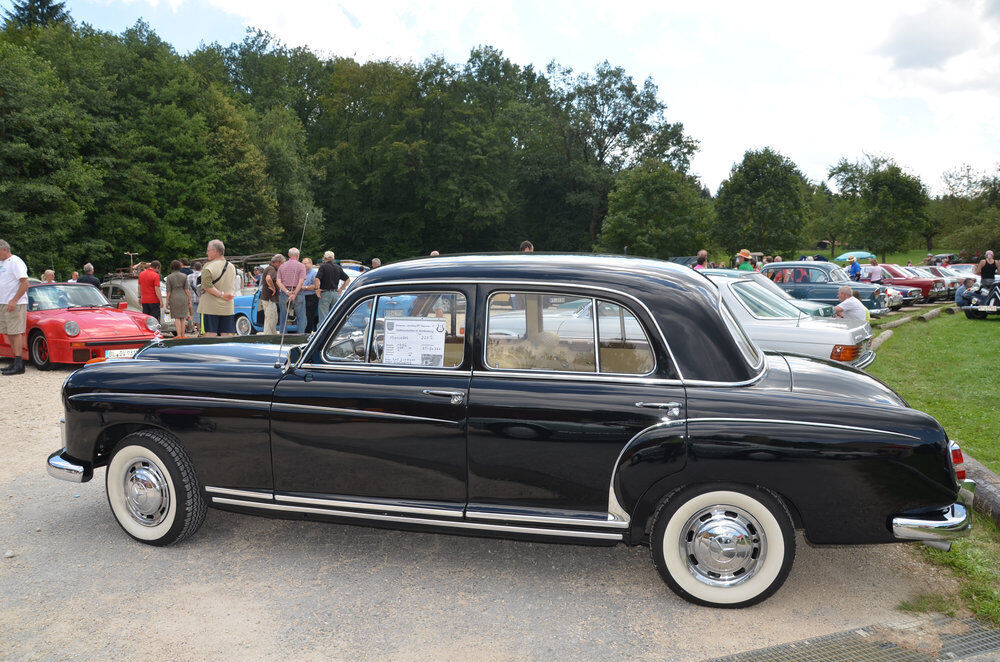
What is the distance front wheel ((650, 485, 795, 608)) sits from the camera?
352cm

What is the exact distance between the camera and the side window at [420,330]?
3.94 m

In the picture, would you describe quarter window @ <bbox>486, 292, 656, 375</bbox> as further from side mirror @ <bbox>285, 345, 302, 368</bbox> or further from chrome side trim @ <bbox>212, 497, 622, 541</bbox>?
side mirror @ <bbox>285, 345, 302, 368</bbox>

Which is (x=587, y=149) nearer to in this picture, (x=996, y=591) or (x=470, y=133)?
(x=470, y=133)

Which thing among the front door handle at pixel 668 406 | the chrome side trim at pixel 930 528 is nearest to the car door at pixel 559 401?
the front door handle at pixel 668 406

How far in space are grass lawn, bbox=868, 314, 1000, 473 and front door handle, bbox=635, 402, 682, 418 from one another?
12.3ft

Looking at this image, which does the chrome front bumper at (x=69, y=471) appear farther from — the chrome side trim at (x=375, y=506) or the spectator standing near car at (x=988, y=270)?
the spectator standing near car at (x=988, y=270)

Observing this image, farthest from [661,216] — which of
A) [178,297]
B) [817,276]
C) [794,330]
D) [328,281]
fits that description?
[794,330]

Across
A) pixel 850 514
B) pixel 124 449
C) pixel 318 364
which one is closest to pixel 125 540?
pixel 124 449

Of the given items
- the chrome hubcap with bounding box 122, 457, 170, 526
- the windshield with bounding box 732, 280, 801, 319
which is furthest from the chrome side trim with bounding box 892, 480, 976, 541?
the windshield with bounding box 732, 280, 801, 319

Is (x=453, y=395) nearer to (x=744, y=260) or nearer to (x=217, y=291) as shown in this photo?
(x=217, y=291)

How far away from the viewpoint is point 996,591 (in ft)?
12.4

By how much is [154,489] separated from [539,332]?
8.72 feet

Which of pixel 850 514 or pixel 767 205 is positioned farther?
pixel 767 205

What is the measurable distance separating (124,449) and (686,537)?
348cm
